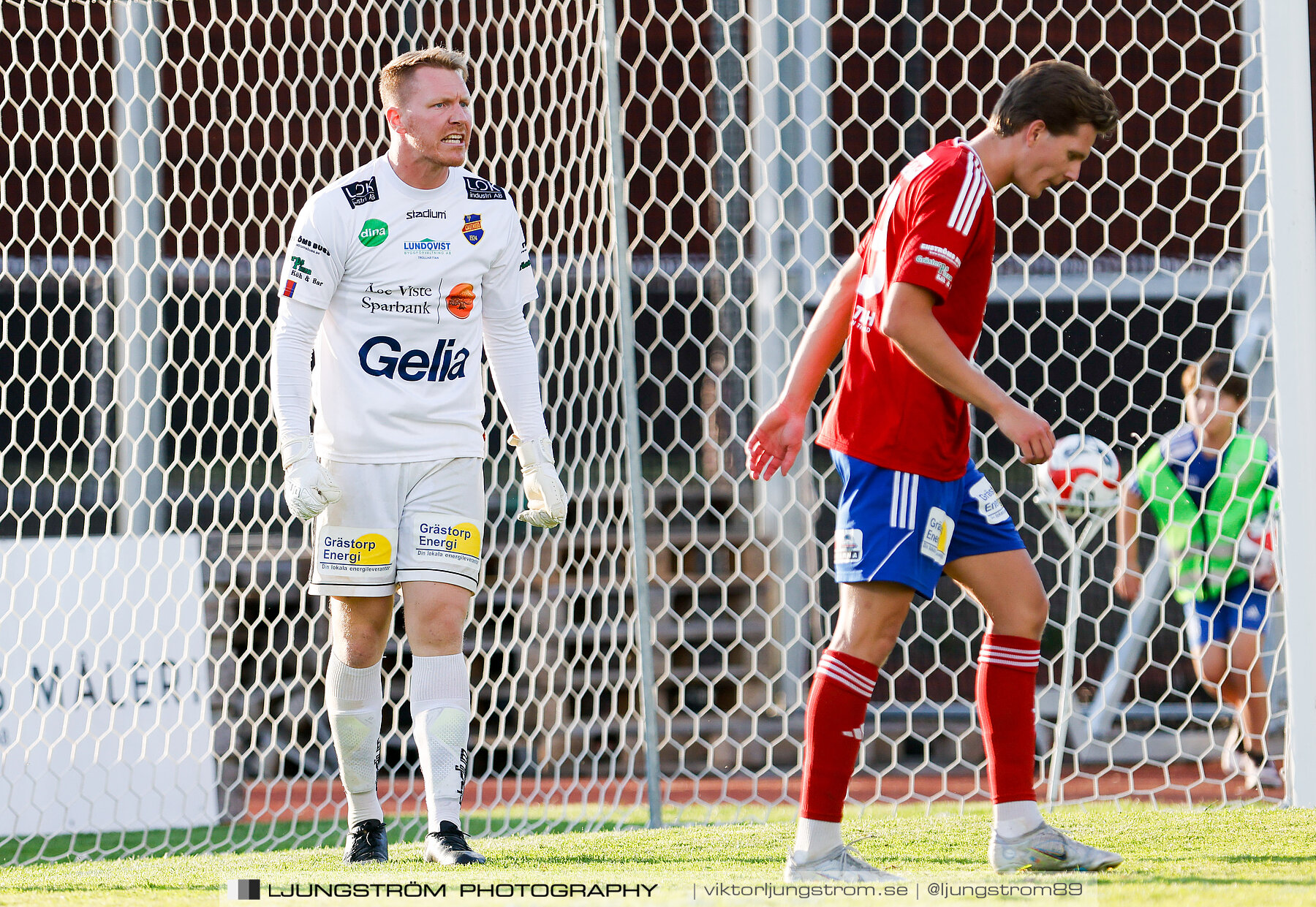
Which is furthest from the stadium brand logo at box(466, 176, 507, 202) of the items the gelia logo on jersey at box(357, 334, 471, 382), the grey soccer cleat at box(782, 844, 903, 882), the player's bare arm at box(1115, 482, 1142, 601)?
the player's bare arm at box(1115, 482, 1142, 601)

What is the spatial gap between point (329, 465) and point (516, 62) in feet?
12.4

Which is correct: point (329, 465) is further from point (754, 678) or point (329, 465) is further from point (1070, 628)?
point (754, 678)

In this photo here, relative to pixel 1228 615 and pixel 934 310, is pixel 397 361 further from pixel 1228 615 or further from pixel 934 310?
pixel 1228 615

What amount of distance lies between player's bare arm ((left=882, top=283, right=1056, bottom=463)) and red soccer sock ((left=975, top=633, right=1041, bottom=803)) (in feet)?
1.33

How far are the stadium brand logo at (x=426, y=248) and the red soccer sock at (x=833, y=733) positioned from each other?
1.13 metres

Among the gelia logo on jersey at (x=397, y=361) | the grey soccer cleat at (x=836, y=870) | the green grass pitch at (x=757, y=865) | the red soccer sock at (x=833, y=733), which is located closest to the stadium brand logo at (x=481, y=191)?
the gelia logo on jersey at (x=397, y=361)

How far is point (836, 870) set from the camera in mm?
2424

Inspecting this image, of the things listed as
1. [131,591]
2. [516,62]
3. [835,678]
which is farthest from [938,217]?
[516,62]

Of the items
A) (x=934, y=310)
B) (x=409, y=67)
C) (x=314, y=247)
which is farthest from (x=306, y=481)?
(x=934, y=310)

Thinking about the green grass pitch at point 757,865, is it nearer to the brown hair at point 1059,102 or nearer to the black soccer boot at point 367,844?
the black soccer boot at point 367,844

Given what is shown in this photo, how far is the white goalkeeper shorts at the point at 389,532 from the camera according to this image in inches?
114

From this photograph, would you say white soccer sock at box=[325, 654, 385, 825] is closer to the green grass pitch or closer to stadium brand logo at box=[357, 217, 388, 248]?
the green grass pitch

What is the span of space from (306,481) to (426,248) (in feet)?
1.70

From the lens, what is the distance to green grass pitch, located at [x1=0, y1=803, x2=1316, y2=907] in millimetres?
2365
